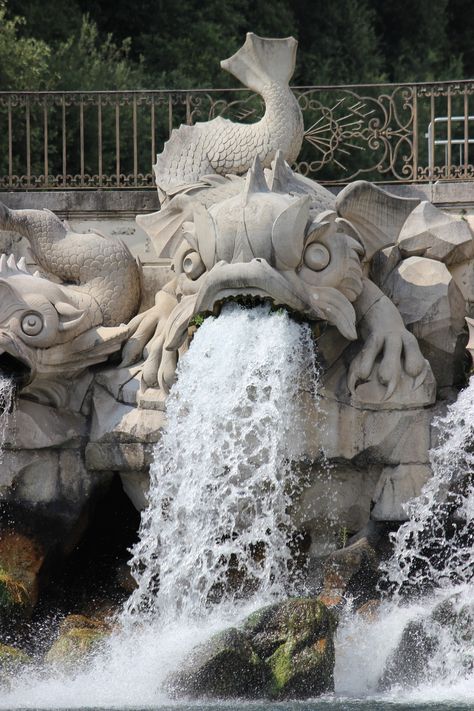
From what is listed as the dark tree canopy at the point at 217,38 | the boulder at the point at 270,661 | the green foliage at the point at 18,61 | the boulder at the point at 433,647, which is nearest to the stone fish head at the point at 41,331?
the boulder at the point at 270,661

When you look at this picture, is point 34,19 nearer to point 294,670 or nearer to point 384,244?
point 384,244

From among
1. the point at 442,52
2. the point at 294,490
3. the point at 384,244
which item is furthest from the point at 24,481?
the point at 442,52

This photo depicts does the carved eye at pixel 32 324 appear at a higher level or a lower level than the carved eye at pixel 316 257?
lower

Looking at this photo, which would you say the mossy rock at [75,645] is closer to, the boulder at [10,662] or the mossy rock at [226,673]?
the boulder at [10,662]

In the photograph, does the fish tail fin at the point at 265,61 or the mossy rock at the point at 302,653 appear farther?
the fish tail fin at the point at 265,61

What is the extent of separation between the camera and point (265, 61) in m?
13.6

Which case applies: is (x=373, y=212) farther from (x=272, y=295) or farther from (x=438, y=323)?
(x=272, y=295)

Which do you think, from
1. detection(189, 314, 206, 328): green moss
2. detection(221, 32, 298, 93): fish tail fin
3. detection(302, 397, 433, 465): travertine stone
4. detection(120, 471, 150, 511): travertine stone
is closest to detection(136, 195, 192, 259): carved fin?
detection(189, 314, 206, 328): green moss

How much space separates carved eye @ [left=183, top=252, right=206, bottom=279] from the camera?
12.2 metres

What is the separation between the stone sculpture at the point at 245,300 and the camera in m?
12.0

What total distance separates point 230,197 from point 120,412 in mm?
1444

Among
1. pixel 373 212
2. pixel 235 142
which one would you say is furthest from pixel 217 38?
pixel 373 212

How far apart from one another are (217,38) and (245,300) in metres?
11.8

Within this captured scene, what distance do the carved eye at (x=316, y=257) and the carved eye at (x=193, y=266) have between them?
626 millimetres
